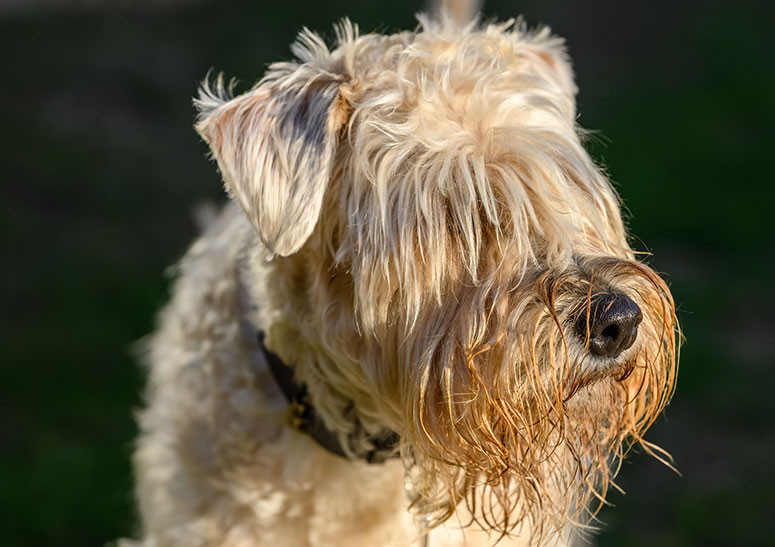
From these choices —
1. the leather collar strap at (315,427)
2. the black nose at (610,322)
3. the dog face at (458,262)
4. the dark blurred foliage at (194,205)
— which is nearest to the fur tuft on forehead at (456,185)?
the dog face at (458,262)

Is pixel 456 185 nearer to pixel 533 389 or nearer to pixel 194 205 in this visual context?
pixel 533 389

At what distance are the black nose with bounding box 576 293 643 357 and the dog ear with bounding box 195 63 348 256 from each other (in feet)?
2.53

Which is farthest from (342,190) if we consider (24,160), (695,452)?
(24,160)

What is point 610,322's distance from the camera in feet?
8.00

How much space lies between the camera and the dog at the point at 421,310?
2562mm

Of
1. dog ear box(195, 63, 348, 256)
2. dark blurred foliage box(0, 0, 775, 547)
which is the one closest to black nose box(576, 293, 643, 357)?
dog ear box(195, 63, 348, 256)

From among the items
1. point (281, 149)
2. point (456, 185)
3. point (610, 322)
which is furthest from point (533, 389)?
point (281, 149)

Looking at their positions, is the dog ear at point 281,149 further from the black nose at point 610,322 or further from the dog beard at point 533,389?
the black nose at point 610,322

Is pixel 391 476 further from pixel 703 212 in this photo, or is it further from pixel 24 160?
pixel 24 160

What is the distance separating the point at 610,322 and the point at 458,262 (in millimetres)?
443

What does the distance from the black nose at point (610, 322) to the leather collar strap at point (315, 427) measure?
792 millimetres

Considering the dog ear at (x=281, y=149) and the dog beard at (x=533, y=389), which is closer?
the dog beard at (x=533, y=389)

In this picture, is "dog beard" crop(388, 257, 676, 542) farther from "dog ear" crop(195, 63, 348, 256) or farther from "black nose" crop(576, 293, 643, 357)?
"dog ear" crop(195, 63, 348, 256)

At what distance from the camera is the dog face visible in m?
2.54
